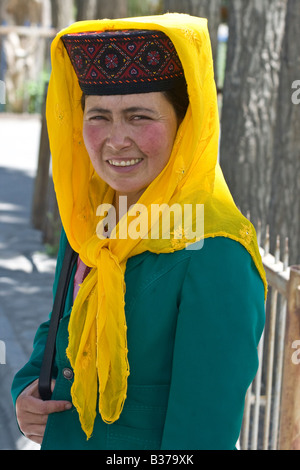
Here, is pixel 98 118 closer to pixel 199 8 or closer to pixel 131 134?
pixel 131 134

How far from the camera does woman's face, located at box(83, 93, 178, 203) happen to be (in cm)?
188

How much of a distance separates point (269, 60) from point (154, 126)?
151 inches

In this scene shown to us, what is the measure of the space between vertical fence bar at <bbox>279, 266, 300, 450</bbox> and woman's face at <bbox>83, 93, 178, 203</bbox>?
131 cm

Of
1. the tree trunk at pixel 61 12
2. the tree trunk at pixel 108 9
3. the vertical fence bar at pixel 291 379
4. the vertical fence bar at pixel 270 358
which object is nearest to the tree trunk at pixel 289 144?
the vertical fence bar at pixel 270 358

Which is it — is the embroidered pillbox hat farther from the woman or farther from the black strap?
the black strap

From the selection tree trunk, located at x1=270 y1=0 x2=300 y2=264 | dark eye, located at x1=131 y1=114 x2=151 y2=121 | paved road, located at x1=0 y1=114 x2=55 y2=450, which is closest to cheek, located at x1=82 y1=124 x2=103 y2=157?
dark eye, located at x1=131 y1=114 x2=151 y2=121

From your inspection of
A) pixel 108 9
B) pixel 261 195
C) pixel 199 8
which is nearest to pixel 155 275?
pixel 261 195

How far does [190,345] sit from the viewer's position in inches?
67.2

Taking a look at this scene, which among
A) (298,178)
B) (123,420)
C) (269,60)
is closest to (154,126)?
(123,420)

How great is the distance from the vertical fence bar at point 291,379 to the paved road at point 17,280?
1826mm

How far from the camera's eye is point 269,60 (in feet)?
18.0

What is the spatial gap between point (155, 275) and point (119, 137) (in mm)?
364

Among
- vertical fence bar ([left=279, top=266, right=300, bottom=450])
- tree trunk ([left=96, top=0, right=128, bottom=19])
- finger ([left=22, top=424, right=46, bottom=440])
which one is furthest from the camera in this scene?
tree trunk ([left=96, top=0, right=128, bottom=19])

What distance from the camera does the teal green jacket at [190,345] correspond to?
1.70m
